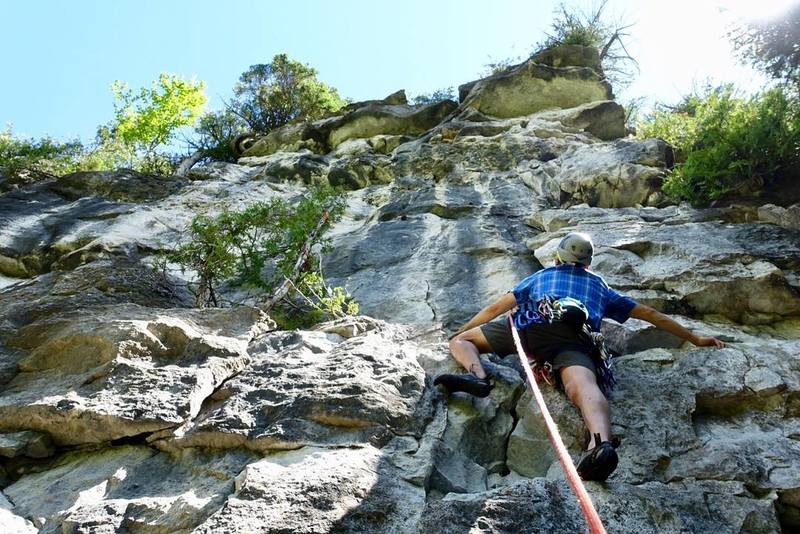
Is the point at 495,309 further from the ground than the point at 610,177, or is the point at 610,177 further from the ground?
the point at 610,177

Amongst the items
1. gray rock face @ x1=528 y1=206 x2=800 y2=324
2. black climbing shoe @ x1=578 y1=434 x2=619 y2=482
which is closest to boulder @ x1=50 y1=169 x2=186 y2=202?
gray rock face @ x1=528 y1=206 x2=800 y2=324

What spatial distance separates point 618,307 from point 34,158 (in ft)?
47.3

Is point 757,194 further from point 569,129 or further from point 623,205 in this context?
point 569,129

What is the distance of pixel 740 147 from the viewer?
22.8ft

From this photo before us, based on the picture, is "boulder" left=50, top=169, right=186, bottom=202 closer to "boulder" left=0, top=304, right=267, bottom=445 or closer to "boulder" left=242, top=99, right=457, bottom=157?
A: "boulder" left=242, top=99, right=457, bottom=157

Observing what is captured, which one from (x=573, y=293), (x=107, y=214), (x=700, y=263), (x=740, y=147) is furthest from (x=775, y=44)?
(x=107, y=214)

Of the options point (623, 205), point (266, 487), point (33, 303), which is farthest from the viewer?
point (623, 205)

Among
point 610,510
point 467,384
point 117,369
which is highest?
point 117,369

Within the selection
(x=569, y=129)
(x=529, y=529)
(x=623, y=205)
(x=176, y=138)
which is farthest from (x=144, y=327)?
(x=176, y=138)

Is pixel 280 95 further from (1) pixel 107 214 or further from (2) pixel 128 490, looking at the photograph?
(2) pixel 128 490

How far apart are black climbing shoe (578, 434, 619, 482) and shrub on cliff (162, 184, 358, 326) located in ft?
11.0

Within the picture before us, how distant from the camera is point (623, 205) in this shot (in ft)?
27.4

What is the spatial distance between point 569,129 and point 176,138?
486 inches

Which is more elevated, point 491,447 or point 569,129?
point 569,129
